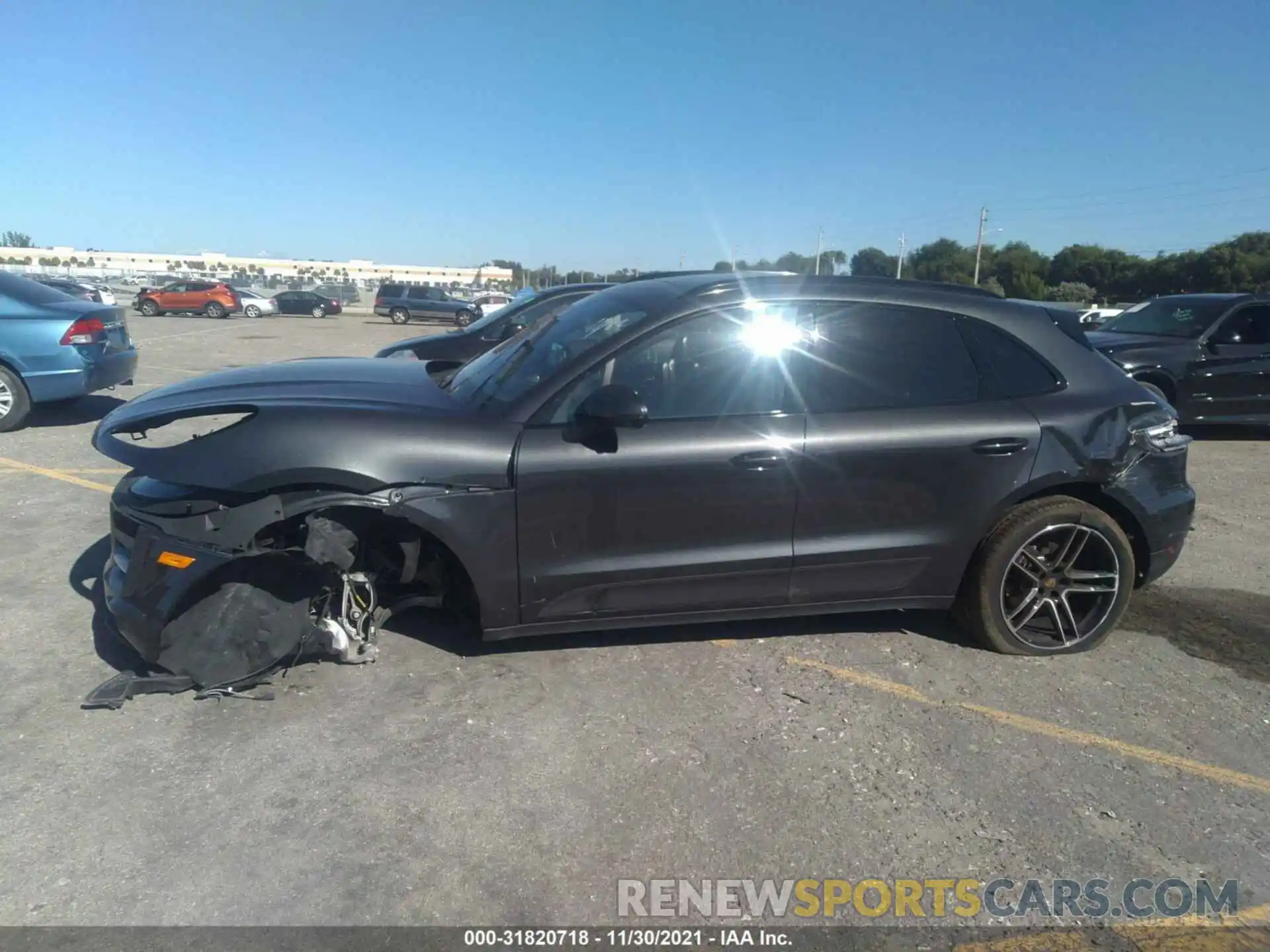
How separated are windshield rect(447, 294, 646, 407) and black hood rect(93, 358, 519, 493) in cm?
22

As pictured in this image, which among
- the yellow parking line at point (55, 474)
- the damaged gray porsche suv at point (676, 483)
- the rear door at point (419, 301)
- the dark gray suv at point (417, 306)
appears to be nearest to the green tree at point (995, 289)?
the damaged gray porsche suv at point (676, 483)

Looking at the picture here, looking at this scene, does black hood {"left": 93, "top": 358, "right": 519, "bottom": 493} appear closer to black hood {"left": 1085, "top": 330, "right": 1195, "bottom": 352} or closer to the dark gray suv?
black hood {"left": 1085, "top": 330, "right": 1195, "bottom": 352}

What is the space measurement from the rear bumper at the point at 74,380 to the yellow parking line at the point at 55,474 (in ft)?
3.97

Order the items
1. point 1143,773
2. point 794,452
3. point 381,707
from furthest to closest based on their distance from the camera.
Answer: point 794,452 < point 381,707 < point 1143,773

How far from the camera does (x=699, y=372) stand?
3613mm

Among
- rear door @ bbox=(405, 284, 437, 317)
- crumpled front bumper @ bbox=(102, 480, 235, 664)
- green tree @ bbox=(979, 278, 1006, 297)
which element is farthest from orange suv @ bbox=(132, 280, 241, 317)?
crumpled front bumper @ bbox=(102, 480, 235, 664)

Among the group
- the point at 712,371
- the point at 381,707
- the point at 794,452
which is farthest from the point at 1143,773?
the point at 381,707

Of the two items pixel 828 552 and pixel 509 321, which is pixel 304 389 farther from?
pixel 509 321

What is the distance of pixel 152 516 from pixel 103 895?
1.42m

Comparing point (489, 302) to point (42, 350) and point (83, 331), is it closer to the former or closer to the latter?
point (83, 331)

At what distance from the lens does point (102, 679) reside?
3432mm

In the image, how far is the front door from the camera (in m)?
3.37

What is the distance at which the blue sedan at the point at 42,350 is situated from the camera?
7.83 meters

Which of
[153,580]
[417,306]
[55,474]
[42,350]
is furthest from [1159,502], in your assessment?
[417,306]
